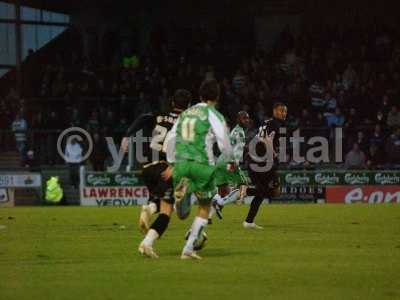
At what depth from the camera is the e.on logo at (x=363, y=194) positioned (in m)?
30.0

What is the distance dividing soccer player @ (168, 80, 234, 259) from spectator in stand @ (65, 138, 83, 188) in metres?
19.3

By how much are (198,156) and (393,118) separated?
1917 cm

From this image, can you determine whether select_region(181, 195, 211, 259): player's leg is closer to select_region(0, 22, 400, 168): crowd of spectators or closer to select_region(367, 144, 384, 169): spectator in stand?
select_region(0, 22, 400, 168): crowd of spectators

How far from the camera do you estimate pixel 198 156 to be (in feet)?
40.0

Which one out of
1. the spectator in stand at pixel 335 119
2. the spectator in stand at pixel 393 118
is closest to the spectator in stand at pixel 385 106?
the spectator in stand at pixel 393 118

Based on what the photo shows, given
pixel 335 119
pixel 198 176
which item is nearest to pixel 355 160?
pixel 335 119

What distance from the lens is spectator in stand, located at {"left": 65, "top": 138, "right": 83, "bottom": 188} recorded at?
31281 millimetres

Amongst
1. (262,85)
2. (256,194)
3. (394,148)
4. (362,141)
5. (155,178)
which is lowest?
(256,194)

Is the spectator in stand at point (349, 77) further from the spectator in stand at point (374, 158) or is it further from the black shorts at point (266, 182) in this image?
the black shorts at point (266, 182)

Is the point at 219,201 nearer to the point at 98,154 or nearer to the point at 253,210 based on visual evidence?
the point at 253,210

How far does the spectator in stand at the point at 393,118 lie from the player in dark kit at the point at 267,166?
1198cm

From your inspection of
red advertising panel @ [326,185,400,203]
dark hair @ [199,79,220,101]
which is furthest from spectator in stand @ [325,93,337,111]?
dark hair @ [199,79,220,101]

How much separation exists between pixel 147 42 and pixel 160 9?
195 centimetres

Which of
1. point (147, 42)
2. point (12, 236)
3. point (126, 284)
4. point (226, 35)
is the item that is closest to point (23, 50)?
point (147, 42)
